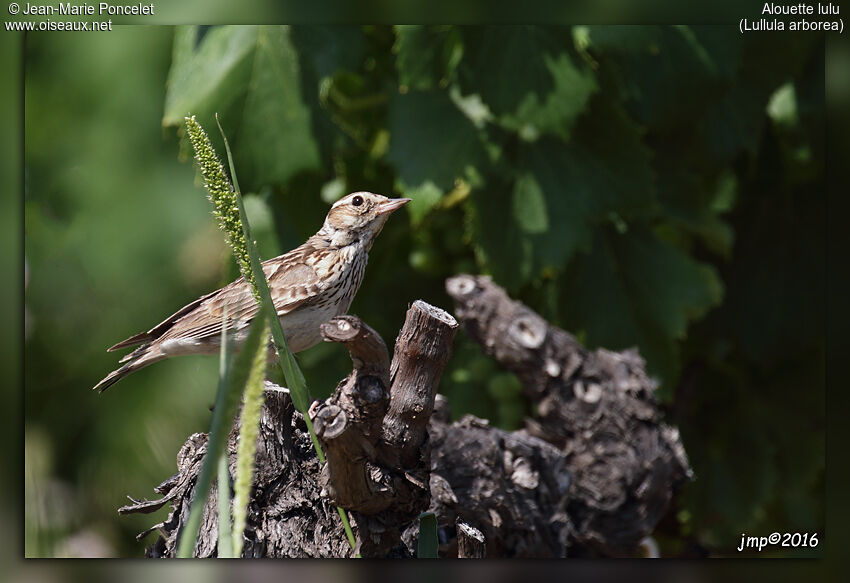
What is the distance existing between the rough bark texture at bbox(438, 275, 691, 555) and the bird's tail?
454 millimetres

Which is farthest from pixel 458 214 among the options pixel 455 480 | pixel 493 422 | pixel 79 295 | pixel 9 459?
pixel 9 459

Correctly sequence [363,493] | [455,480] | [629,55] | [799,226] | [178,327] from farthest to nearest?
[799,226]
[629,55]
[455,480]
[178,327]
[363,493]

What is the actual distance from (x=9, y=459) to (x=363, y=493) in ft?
1.52

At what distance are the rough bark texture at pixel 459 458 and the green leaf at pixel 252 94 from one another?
0.30 metres

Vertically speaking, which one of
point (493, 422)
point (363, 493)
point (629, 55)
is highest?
point (629, 55)

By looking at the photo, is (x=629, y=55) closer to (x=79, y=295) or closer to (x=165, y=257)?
(x=165, y=257)

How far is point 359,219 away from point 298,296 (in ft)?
0.35

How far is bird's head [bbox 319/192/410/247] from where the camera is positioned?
93cm

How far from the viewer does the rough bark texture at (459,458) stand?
767 millimetres

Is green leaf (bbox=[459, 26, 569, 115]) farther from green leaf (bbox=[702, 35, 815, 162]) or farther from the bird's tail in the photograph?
the bird's tail

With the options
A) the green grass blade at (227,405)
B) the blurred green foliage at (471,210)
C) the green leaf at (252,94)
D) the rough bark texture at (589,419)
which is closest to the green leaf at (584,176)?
the blurred green foliage at (471,210)

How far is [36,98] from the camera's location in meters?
1.07

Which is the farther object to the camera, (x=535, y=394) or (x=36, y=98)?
(x=535, y=394)

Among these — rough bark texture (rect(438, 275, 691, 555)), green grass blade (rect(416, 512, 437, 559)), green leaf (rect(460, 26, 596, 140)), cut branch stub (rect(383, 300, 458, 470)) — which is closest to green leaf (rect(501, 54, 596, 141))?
green leaf (rect(460, 26, 596, 140))
